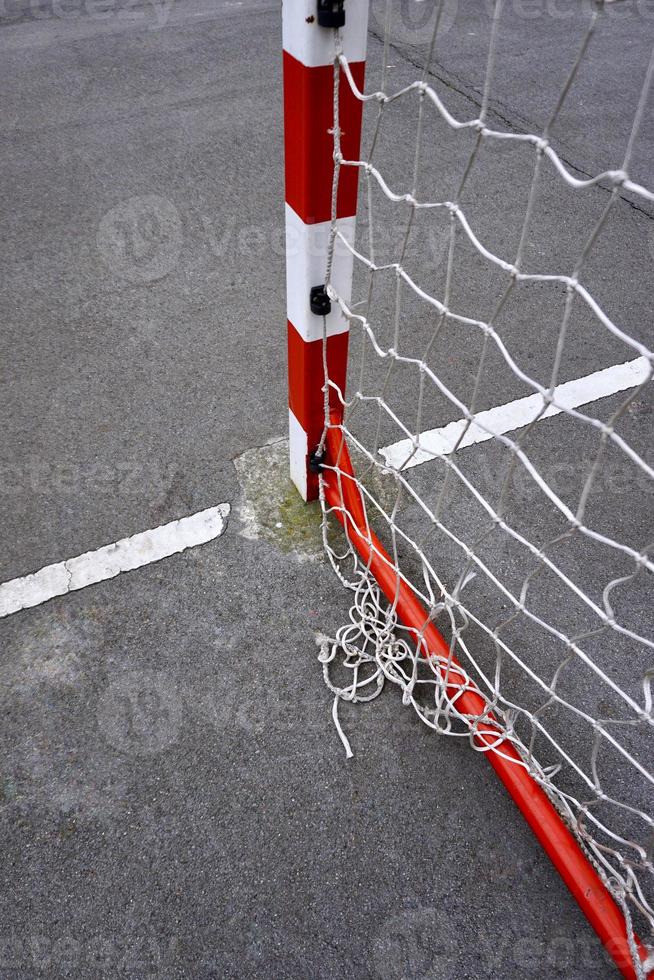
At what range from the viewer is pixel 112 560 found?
1.98 metres

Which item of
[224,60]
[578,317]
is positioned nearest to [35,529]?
[578,317]

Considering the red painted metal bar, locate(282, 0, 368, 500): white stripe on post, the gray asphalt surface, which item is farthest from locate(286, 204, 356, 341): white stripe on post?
the gray asphalt surface

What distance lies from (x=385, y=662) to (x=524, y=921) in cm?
61

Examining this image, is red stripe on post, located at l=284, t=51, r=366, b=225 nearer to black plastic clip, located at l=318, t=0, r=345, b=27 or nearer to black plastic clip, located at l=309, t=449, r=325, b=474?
black plastic clip, located at l=318, t=0, r=345, b=27

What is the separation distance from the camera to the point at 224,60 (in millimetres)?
4309

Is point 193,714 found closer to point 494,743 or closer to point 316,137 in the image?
point 494,743

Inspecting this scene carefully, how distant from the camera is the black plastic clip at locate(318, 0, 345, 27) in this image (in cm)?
119

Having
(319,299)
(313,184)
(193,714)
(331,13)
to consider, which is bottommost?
(193,714)

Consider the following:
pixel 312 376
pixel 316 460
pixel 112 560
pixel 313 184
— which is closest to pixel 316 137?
pixel 313 184

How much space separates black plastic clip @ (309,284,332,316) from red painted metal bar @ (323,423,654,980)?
347mm

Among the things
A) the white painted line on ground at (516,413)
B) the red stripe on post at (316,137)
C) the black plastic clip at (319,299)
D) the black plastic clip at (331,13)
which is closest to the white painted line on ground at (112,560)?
the white painted line on ground at (516,413)

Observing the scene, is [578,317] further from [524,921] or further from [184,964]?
[184,964]

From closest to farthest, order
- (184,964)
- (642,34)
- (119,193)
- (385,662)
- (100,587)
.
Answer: (184,964), (385,662), (100,587), (119,193), (642,34)

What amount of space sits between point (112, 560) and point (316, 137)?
1207 mm
